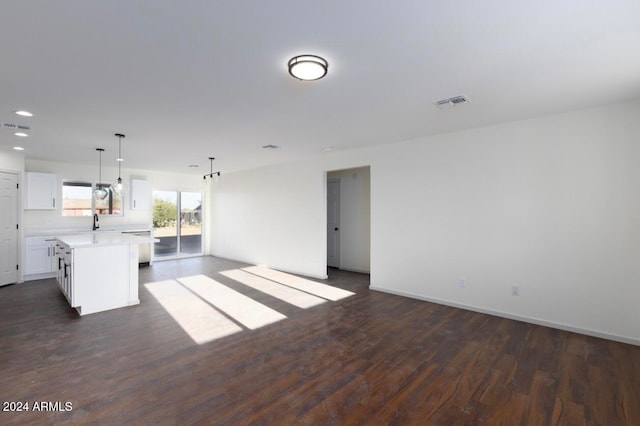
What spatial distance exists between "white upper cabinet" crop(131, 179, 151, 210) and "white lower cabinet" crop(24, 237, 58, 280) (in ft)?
6.05

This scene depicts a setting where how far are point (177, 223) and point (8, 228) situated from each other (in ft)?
11.4

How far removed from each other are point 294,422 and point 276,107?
2.84m

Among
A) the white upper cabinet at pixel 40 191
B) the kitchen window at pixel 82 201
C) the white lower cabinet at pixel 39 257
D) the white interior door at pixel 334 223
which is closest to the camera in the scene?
the white lower cabinet at pixel 39 257

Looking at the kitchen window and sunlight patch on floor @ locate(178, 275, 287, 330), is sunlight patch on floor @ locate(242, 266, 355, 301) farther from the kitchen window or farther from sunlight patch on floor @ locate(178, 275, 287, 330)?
the kitchen window

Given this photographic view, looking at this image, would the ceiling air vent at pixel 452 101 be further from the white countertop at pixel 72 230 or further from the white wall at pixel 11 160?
the white wall at pixel 11 160

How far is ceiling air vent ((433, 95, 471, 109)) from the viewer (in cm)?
298

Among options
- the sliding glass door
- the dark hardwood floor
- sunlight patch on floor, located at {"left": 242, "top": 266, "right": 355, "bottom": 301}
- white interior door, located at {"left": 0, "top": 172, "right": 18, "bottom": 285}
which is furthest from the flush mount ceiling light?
the sliding glass door

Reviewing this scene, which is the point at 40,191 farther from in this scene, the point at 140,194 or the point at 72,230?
the point at 140,194

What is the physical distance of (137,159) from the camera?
617cm

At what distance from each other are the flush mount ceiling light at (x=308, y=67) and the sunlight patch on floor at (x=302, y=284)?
3349 mm

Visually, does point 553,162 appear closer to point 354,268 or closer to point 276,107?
point 276,107

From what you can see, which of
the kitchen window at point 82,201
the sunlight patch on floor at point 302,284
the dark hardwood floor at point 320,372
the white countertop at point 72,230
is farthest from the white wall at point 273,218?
the kitchen window at point 82,201

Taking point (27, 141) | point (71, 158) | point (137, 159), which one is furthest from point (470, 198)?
point (71, 158)

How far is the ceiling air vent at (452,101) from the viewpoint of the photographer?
2977mm
